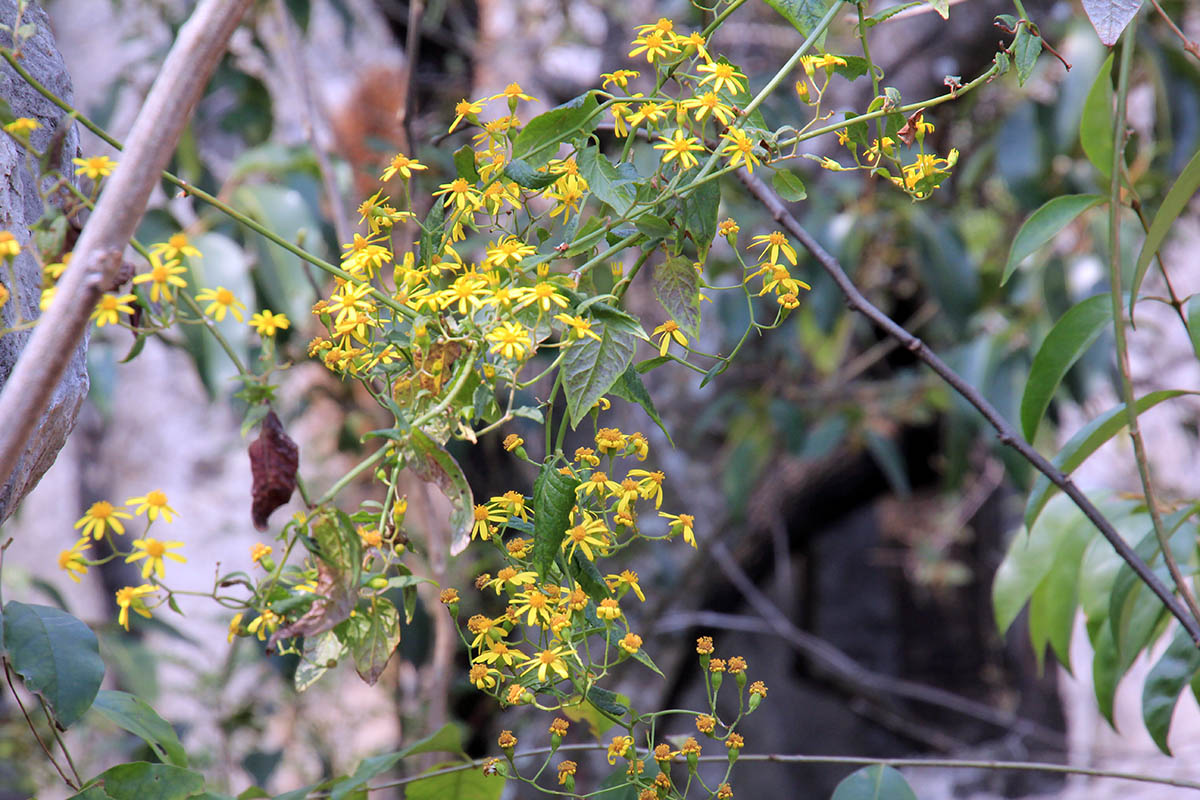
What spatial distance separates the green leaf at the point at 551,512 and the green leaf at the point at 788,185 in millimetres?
161

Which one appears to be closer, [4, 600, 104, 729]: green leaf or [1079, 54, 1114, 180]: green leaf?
[4, 600, 104, 729]: green leaf

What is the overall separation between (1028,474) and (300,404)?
1268 millimetres

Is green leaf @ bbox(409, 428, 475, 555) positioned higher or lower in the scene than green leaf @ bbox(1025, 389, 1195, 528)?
lower

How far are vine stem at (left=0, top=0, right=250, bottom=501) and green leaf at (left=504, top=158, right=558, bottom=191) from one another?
0.14 m

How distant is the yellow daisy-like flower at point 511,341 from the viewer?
0.36m

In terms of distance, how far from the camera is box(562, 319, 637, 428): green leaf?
0.39 metres

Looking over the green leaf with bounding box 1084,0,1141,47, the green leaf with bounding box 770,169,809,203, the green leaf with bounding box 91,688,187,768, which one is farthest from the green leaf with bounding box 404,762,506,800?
the green leaf with bounding box 1084,0,1141,47

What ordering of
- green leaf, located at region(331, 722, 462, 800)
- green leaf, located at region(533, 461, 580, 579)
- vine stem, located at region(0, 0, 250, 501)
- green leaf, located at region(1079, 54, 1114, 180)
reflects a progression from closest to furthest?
vine stem, located at region(0, 0, 250, 501) → green leaf, located at region(533, 461, 580, 579) → green leaf, located at region(331, 722, 462, 800) → green leaf, located at region(1079, 54, 1114, 180)

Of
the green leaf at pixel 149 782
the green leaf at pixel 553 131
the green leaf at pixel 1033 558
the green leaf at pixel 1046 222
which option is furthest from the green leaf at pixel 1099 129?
the green leaf at pixel 149 782

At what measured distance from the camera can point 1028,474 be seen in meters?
1.47

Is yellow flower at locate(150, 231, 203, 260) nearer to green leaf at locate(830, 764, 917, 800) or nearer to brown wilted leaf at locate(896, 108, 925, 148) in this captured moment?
brown wilted leaf at locate(896, 108, 925, 148)

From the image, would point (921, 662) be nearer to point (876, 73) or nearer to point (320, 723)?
point (320, 723)

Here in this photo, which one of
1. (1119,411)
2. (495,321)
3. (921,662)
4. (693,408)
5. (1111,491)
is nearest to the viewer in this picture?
(495,321)

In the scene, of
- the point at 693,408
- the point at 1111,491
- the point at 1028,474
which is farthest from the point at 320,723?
the point at 1111,491
